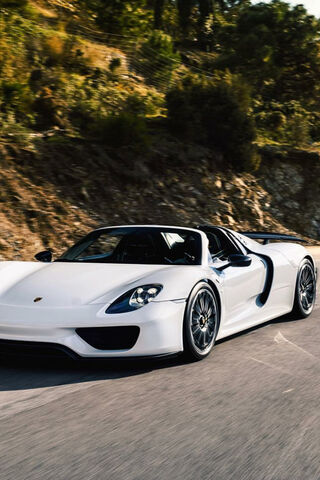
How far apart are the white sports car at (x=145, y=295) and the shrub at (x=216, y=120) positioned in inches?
548

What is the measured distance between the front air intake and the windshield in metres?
1.24

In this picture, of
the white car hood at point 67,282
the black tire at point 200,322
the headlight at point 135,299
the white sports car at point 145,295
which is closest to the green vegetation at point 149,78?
the white sports car at point 145,295

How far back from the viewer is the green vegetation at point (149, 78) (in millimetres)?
18594

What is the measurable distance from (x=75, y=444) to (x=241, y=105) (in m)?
→ 18.7

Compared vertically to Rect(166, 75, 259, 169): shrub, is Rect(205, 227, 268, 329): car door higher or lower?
lower

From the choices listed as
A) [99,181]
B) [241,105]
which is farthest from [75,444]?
[241,105]

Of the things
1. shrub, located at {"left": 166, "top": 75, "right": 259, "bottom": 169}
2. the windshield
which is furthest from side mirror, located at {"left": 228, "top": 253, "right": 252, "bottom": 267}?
shrub, located at {"left": 166, "top": 75, "right": 259, "bottom": 169}

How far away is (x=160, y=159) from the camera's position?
1916cm

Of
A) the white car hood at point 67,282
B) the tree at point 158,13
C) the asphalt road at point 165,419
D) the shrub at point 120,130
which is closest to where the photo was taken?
the asphalt road at point 165,419

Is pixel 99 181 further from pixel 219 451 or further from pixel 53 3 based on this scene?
pixel 53 3

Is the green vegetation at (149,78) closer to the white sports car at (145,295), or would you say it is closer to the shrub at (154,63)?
the shrub at (154,63)

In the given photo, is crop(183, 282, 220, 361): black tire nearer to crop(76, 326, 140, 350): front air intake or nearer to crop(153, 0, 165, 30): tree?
crop(76, 326, 140, 350): front air intake

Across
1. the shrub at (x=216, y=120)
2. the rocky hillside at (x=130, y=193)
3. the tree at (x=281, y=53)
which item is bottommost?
the rocky hillside at (x=130, y=193)

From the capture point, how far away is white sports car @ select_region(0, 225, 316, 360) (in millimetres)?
4867
